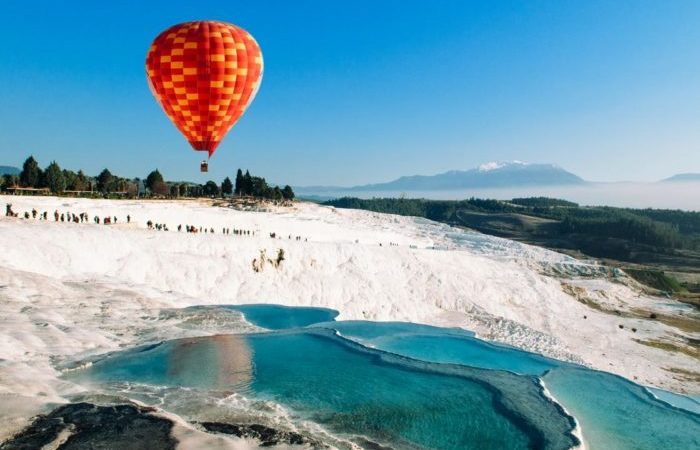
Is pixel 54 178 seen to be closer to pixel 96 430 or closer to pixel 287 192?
pixel 287 192

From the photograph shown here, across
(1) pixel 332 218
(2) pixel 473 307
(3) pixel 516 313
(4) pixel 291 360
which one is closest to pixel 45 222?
(4) pixel 291 360

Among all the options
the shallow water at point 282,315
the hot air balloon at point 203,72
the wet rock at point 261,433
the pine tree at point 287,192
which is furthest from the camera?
the pine tree at point 287,192

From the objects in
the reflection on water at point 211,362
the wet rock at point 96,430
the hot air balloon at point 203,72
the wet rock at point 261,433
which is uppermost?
the hot air balloon at point 203,72

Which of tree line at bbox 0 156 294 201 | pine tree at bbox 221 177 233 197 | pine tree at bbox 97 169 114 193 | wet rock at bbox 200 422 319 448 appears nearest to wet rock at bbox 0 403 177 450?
wet rock at bbox 200 422 319 448

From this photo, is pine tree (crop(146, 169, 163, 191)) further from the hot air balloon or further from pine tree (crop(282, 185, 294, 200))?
the hot air balloon

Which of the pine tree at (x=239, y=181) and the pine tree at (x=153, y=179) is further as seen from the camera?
the pine tree at (x=239, y=181)

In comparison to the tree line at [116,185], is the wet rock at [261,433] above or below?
below

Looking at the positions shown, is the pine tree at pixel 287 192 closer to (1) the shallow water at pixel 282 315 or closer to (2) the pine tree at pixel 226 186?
(2) the pine tree at pixel 226 186

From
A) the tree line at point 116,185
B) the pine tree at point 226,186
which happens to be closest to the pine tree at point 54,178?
the tree line at point 116,185
